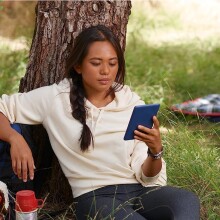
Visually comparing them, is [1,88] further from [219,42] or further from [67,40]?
[219,42]

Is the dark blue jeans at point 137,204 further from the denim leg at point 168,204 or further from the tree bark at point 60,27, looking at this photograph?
the tree bark at point 60,27

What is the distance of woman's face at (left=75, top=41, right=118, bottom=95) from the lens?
3.32m

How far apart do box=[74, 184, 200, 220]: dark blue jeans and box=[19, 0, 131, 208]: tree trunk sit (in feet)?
2.23

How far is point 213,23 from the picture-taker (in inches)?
371

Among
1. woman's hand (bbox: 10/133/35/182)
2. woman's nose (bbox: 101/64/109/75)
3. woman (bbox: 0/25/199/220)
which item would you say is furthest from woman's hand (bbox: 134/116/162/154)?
woman's hand (bbox: 10/133/35/182)

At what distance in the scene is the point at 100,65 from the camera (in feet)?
10.9

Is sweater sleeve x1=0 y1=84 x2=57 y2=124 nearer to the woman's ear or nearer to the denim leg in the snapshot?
the woman's ear

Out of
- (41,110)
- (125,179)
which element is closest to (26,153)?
(41,110)

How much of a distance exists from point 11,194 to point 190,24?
20.3 feet

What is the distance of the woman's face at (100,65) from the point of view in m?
3.32

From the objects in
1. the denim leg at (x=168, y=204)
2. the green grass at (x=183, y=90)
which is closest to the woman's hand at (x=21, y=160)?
the denim leg at (x=168, y=204)

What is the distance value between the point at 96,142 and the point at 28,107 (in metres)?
0.41

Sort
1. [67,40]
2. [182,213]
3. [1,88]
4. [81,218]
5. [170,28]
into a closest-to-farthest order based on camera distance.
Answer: [182,213] → [81,218] → [67,40] → [1,88] → [170,28]

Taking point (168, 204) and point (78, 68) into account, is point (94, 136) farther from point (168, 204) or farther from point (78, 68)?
point (168, 204)
